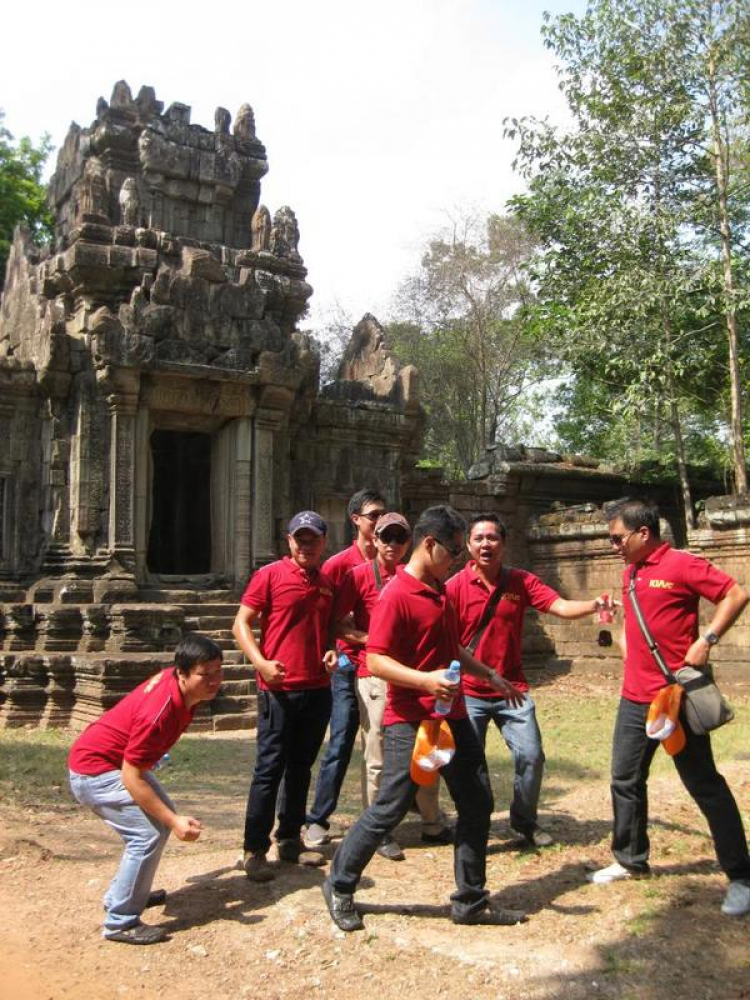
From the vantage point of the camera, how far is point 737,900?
4379 millimetres

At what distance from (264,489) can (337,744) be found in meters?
7.99

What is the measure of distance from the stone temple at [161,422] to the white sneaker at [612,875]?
22.0 feet

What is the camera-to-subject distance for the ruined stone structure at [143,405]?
11.9 meters

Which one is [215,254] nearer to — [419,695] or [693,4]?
[693,4]

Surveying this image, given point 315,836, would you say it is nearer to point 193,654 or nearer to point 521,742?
point 521,742

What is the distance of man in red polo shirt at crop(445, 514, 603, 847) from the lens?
17.8 ft

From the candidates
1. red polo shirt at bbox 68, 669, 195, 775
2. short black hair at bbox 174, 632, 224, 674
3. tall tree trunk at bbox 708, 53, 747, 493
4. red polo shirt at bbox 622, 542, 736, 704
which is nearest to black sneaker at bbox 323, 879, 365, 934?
red polo shirt at bbox 68, 669, 195, 775

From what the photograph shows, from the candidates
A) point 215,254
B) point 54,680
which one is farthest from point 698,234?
point 54,680

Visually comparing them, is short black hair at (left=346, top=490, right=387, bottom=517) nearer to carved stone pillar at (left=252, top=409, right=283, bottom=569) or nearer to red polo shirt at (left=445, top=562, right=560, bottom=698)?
red polo shirt at (left=445, top=562, right=560, bottom=698)

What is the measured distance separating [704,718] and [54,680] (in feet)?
28.3

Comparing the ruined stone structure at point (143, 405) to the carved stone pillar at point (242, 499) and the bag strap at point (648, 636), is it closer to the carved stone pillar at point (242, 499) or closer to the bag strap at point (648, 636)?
the carved stone pillar at point (242, 499)

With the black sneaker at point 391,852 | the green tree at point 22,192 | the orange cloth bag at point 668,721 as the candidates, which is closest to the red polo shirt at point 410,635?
the orange cloth bag at point 668,721

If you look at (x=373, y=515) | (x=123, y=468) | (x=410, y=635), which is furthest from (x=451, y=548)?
(x=123, y=468)

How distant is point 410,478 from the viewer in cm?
1669
